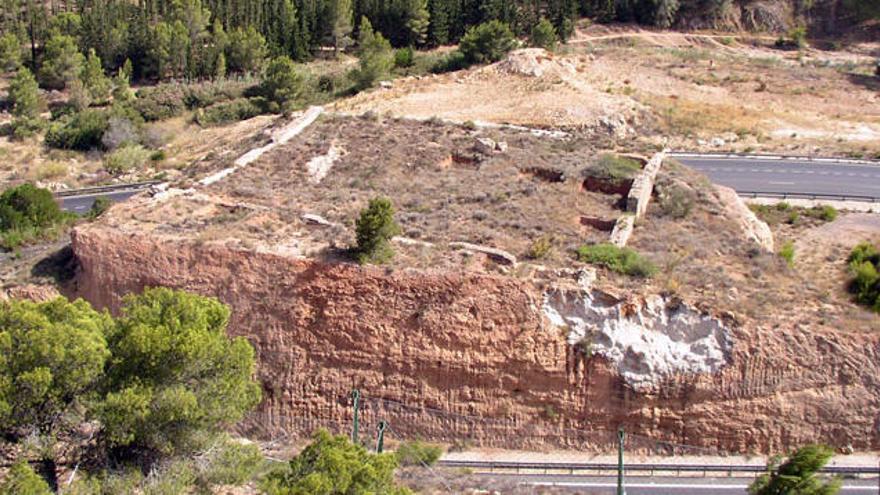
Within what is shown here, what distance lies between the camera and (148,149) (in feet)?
173

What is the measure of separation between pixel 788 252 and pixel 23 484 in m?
27.0

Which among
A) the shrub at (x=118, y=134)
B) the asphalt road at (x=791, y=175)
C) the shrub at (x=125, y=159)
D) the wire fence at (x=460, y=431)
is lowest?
the wire fence at (x=460, y=431)

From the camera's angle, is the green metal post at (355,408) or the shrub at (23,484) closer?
the shrub at (23,484)

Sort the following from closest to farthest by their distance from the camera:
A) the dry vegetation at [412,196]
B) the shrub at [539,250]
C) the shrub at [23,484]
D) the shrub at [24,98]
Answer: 1. the shrub at [23,484]
2. the shrub at [539,250]
3. the dry vegetation at [412,196]
4. the shrub at [24,98]

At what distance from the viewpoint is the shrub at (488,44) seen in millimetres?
58844

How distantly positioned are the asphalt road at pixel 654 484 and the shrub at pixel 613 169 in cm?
1319

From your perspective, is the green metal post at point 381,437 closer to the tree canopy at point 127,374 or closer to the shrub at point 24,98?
the tree canopy at point 127,374

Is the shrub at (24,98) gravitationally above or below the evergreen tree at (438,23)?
below

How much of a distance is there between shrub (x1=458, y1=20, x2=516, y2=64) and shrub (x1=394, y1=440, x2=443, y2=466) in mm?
38982

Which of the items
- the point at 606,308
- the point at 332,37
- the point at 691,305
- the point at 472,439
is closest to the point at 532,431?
the point at 472,439

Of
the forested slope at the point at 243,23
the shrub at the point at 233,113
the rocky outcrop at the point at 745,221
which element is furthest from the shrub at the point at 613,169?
the forested slope at the point at 243,23

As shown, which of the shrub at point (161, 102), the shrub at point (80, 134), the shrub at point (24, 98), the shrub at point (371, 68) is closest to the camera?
the shrub at point (80, 134)

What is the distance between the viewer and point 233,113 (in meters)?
56.5

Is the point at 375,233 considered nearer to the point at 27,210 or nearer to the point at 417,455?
the point at 417,455
